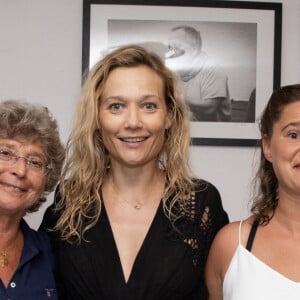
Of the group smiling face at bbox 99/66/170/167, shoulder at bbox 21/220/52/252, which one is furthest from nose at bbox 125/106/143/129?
shoulder at bbox 21/220/52/252

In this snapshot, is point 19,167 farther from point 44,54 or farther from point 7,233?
point 44,54

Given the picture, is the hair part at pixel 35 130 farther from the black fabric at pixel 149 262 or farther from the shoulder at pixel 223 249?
the shoulder at pixel 223 249

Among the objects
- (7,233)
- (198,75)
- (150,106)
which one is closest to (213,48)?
(198,75)

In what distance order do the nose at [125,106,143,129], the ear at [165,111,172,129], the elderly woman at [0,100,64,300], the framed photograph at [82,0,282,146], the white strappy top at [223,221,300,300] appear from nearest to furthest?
the white strappy top at [223,221,300,300] → the elderly woman at [0,100,64,300] → the nose at [125,106,143,129] → the ear at [165,111,172,129] → the framed photograph at [82,0,282,146]

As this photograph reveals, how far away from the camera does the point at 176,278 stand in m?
1.63

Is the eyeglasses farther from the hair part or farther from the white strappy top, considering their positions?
the white strappy top

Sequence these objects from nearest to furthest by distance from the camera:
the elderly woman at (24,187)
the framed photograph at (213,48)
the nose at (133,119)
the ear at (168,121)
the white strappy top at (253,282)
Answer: the white strappy top at (253,282) < the elderly woman at (24,187) < the nose at (133,119) < the ear at (168,121) < the framed photograph at (213,48)

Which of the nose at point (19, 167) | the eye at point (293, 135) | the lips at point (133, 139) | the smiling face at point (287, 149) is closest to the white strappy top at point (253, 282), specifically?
the smiling face at point (287, 149)

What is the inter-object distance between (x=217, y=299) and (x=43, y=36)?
155 cm

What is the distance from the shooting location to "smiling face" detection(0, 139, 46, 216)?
5.17 feet

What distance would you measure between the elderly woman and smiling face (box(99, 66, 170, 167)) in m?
0.19

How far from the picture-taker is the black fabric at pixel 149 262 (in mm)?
1608

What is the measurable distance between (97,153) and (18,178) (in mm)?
362

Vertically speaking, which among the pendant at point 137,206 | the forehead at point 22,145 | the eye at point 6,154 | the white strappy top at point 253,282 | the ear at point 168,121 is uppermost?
the ear at point 168,121
